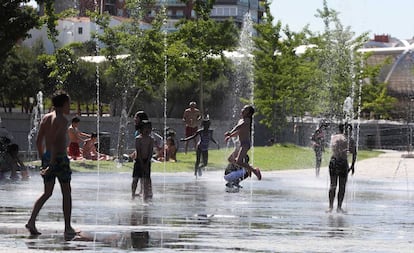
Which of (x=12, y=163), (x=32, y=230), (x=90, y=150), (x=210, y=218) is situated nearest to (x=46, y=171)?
(x=32, y=230)

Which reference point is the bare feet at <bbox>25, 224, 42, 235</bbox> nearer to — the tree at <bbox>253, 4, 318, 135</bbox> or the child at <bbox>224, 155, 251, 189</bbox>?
the child at <bbox>224, 155, 251, 189</bbox>

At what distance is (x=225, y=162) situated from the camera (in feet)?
117

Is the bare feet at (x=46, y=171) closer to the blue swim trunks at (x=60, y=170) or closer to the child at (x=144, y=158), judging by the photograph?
the blue swim trunks at (x=60, y=170)

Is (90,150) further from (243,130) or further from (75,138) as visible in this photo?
(243,130)

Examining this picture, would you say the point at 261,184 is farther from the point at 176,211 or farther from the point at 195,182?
the point at 176,211

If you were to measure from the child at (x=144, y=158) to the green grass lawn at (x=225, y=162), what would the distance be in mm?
11833

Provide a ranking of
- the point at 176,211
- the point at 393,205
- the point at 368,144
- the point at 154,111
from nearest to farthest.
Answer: the point at 176,211, the point at 393,205, the point at 368,144, the point at 154,111

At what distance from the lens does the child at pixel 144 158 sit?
19.0 metres

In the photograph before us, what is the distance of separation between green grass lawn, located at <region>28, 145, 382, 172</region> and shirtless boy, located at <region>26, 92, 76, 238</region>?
18.0 meters

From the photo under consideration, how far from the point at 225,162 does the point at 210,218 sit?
20054mm

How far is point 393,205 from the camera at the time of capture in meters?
20.2

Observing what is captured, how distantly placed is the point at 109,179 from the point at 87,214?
1138cm

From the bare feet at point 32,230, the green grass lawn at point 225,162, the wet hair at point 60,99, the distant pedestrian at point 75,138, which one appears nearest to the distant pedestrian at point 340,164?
the wet hair at point 60,99

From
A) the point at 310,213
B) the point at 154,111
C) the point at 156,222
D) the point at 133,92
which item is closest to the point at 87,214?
the point at 156,222
